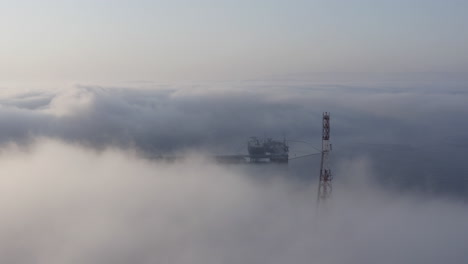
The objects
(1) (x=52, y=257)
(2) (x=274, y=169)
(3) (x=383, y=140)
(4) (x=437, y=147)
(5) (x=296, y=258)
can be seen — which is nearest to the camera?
(5) (x=296, y=258)

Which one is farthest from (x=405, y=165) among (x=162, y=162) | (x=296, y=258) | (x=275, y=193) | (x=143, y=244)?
(x=143, y=244)

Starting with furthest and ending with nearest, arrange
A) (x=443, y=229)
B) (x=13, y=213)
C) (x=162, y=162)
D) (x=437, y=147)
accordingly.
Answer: (x=437, y=147) < (x=162, y=162) < (x=13, y=213) < (x=443, y=229)

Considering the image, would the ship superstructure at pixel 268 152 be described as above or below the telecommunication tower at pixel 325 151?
below

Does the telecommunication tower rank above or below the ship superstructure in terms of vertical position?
above

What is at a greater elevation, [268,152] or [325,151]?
[325,151]

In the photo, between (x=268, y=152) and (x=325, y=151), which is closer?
(x=325, y=151)

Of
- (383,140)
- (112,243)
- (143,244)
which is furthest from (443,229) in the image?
(383,140)

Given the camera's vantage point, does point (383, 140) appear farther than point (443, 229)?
Yes

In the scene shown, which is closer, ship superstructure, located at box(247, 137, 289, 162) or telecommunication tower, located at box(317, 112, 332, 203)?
telecommunication tower, located at box(317, 112, 332, 203)

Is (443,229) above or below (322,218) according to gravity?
below

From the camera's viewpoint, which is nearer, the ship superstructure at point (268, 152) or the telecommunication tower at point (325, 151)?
the telecommunication tower at point (325, 151)

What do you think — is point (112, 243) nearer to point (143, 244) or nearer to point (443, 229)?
point (143, 244)
